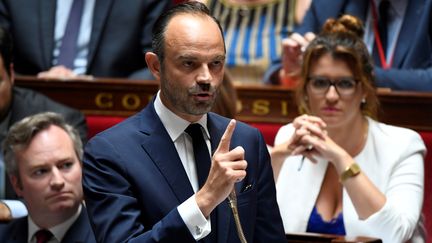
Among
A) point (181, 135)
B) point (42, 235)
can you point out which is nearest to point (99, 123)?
point (42, 235)

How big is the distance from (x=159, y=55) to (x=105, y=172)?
0.59ft

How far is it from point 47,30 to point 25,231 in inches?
31.3

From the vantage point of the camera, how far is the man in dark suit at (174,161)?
1.27 metres

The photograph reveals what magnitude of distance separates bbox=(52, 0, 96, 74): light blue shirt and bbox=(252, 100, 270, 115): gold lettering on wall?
52cm

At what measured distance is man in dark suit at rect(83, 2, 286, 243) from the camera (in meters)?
1.27

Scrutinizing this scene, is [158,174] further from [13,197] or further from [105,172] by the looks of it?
[13,197]

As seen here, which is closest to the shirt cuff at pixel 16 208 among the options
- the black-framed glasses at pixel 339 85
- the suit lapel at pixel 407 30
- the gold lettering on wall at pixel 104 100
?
the gold lettering on wall at pixel 104 100

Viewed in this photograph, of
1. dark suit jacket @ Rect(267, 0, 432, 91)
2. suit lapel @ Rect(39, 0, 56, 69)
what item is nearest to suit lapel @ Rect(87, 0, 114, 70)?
suit lapel @ Rect(39, 0, 56, 69)

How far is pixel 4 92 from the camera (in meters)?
2.29

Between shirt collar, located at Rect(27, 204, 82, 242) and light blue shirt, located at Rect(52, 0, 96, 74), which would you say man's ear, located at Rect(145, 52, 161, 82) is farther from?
light blue shirt, located at Rect(52, 0, 96, 74)

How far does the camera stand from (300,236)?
67.9 inches

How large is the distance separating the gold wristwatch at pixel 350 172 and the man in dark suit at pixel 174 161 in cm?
56

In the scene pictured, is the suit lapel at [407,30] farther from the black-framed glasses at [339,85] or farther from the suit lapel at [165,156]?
the suit lapel at [165,156]

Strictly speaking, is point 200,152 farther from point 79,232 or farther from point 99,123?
point 99,123
